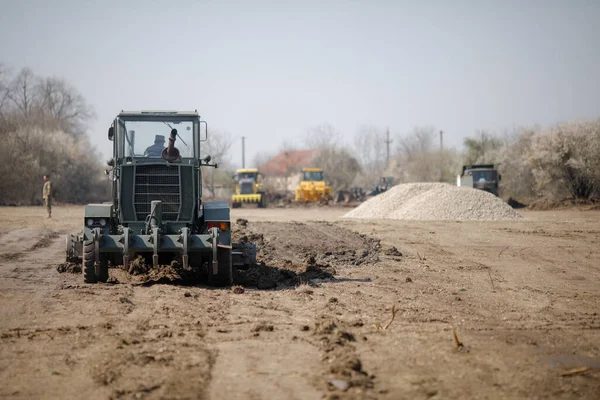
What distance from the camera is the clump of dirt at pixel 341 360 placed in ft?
17.5

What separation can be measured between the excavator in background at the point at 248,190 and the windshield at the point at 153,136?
38969mm

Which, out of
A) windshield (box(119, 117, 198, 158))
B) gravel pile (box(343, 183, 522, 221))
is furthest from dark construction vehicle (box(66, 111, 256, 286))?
gravel pile (box(343, 183, 522, 221))

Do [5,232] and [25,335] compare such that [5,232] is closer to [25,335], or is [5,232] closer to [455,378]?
[25,335]

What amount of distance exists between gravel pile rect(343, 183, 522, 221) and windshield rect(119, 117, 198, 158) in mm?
20088

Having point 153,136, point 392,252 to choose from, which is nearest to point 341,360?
point 153,136

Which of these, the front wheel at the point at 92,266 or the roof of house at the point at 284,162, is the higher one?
the roof of house at the point at 284,162

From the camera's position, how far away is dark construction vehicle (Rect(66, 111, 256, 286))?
10375 mm

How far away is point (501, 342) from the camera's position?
689 centimetres

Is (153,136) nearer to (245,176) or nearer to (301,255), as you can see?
(301,255)

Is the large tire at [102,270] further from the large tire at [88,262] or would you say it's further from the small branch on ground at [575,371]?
the small branch on ground at [575,371]

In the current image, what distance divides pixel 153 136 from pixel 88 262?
102 inches

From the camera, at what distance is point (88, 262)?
10.5 metres

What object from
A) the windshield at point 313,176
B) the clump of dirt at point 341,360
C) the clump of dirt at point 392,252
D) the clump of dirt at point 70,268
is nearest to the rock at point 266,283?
the clump of dirt at point 341,360

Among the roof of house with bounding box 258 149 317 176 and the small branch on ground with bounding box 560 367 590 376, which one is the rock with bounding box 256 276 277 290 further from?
the roof of house with bounding box 258 149 317 176
